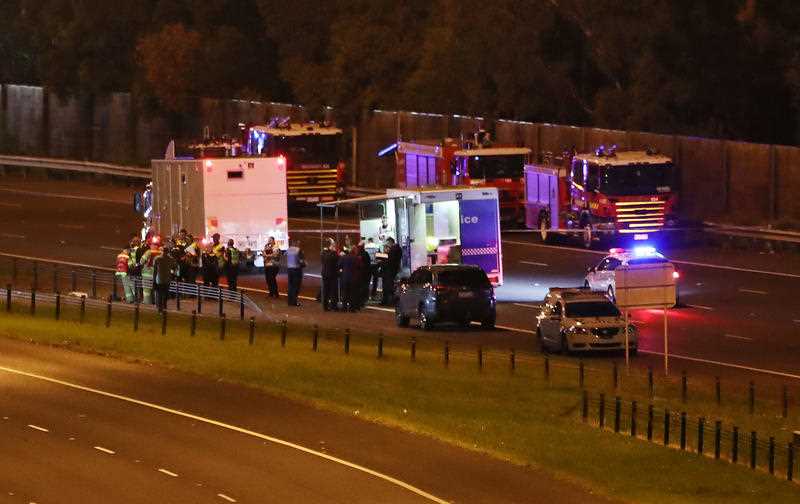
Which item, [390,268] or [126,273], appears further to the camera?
[390,268]

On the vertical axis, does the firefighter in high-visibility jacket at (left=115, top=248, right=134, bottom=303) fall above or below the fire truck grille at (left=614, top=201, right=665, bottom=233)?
below

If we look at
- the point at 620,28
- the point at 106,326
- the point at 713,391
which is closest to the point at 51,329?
the point at 106,326

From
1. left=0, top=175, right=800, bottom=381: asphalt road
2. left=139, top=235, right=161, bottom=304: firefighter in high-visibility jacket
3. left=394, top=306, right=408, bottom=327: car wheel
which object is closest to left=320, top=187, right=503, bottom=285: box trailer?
left=0, top=175, right=800, bottom=381: asphalt road

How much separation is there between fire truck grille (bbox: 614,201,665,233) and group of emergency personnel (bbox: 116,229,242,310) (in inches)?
507

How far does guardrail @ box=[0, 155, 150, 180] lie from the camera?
243 feet

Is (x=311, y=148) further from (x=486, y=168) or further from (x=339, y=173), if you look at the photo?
(x=486, y=168)

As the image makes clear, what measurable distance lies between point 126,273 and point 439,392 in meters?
15.1

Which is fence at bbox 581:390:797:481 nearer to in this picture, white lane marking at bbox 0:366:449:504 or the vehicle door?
white lane marking at bbox 0:366:449:504

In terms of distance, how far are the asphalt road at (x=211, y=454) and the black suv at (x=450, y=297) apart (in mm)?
10017

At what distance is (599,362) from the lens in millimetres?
33906

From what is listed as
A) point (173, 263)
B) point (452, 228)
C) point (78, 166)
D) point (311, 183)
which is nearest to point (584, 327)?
point (452, 228)

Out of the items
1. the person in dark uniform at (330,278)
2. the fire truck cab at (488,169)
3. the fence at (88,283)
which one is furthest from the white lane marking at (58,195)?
the person in dark uniform at (330,278)

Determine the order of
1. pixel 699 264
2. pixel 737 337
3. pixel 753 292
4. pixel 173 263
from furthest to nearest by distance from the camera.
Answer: pixel 699 264
pixel 753 292
pixel 173 263
pixel 737 337

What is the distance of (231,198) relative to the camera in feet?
156
